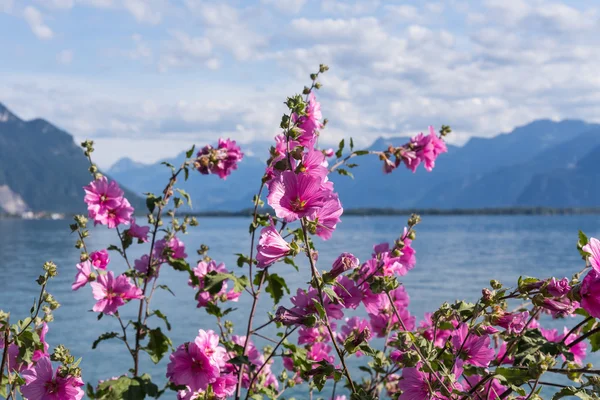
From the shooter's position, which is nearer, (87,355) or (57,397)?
(57,397)

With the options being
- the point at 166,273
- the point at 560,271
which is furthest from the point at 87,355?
the point at 560,271

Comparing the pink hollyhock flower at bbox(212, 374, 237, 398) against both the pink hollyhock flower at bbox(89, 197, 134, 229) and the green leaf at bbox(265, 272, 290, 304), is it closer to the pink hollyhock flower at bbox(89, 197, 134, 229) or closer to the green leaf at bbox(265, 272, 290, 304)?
the green leaf at bbox(265, 272, 290, 304)

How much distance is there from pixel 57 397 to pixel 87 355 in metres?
13.0

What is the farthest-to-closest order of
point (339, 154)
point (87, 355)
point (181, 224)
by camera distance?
point (87, 355), point (181, 224), point (339, 154)

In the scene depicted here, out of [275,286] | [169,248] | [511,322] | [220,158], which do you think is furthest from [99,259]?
[511,322]

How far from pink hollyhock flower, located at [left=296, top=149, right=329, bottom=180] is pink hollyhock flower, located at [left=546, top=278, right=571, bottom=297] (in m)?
0.77

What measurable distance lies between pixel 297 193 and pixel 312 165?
18 centimetres

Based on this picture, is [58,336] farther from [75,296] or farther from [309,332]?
[309,332]

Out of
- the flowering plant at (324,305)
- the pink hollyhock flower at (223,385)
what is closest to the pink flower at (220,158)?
the flowering plant at (324,305)

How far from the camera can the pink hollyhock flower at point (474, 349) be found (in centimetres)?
237

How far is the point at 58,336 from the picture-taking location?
16578 mm

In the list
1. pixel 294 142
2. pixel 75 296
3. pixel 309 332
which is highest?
pixel 294 142

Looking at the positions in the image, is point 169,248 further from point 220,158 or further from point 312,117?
point 312,117

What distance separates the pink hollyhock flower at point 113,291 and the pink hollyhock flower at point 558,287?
70.2 inches
